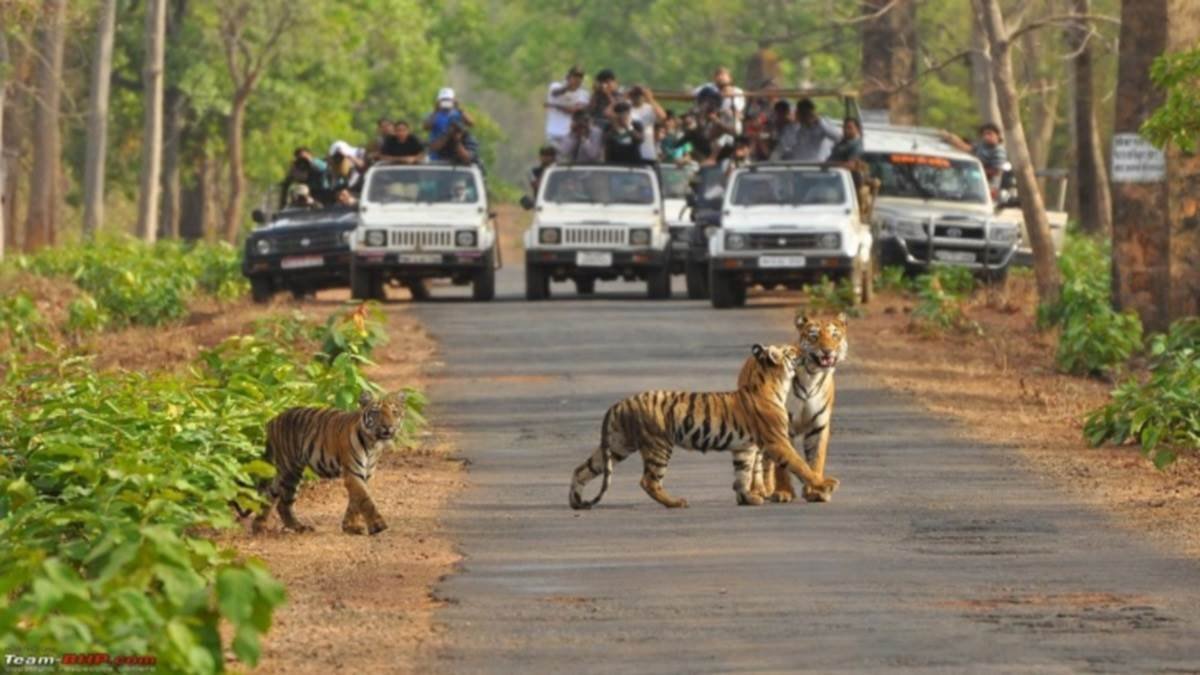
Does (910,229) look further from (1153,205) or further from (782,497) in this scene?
(782,497)

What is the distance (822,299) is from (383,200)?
6749 mm

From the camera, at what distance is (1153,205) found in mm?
27812

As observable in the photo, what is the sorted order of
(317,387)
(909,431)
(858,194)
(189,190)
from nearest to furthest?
1. (317,387)
2. (909,431)
3. (858,194)
4. (189,190)

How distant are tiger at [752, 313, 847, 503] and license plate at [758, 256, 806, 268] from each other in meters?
18.4

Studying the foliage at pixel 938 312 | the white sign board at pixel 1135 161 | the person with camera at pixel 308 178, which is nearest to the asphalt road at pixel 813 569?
the white sign board at pixel 1135 161

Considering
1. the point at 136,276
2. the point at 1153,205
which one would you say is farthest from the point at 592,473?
the point at 136,276

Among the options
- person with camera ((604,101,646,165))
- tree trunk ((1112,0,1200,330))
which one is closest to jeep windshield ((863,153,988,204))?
person with camera ((604,101,646,165))

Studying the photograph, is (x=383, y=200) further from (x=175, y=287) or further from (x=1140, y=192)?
(x=1140, y=192)

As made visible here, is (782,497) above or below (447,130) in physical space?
below

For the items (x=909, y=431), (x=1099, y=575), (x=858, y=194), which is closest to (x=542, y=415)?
(x=909, y=431)

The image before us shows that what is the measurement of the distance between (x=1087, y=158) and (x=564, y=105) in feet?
56.8

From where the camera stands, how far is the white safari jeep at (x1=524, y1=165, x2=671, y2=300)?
126ft

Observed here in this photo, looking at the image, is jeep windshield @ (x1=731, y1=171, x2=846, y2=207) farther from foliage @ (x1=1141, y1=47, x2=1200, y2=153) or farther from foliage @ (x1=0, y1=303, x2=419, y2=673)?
foliage @ (x1=1141, y1=47, x2=1200, y2=153)

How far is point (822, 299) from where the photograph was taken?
33844 millimetres
